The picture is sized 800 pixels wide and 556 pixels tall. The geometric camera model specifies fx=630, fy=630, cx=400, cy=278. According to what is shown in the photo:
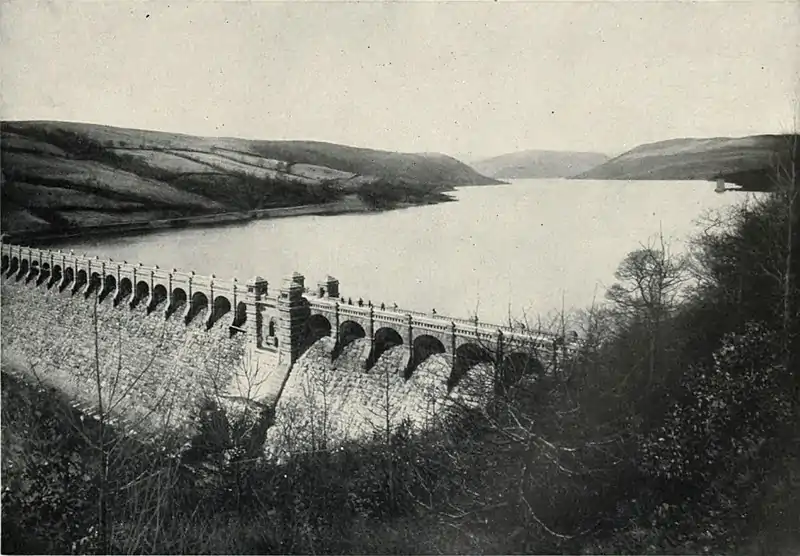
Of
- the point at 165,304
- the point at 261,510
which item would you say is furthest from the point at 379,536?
the point at 165,304

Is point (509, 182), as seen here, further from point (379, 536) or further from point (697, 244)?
point (379, 536)

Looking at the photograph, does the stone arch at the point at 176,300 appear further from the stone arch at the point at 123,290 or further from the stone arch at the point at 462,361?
the stone arch at the point at 462,361

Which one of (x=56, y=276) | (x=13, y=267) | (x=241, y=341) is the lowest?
(x=241, y=341)

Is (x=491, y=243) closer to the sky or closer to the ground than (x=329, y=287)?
closer to the sky

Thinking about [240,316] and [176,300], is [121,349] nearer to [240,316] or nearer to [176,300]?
[176,300]

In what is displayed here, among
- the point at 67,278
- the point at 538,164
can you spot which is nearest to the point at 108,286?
the point at 67,278

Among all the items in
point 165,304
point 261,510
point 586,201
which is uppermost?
point 586,201

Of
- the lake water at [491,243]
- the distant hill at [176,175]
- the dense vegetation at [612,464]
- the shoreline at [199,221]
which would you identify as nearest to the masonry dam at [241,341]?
the lake water at [491,243]
